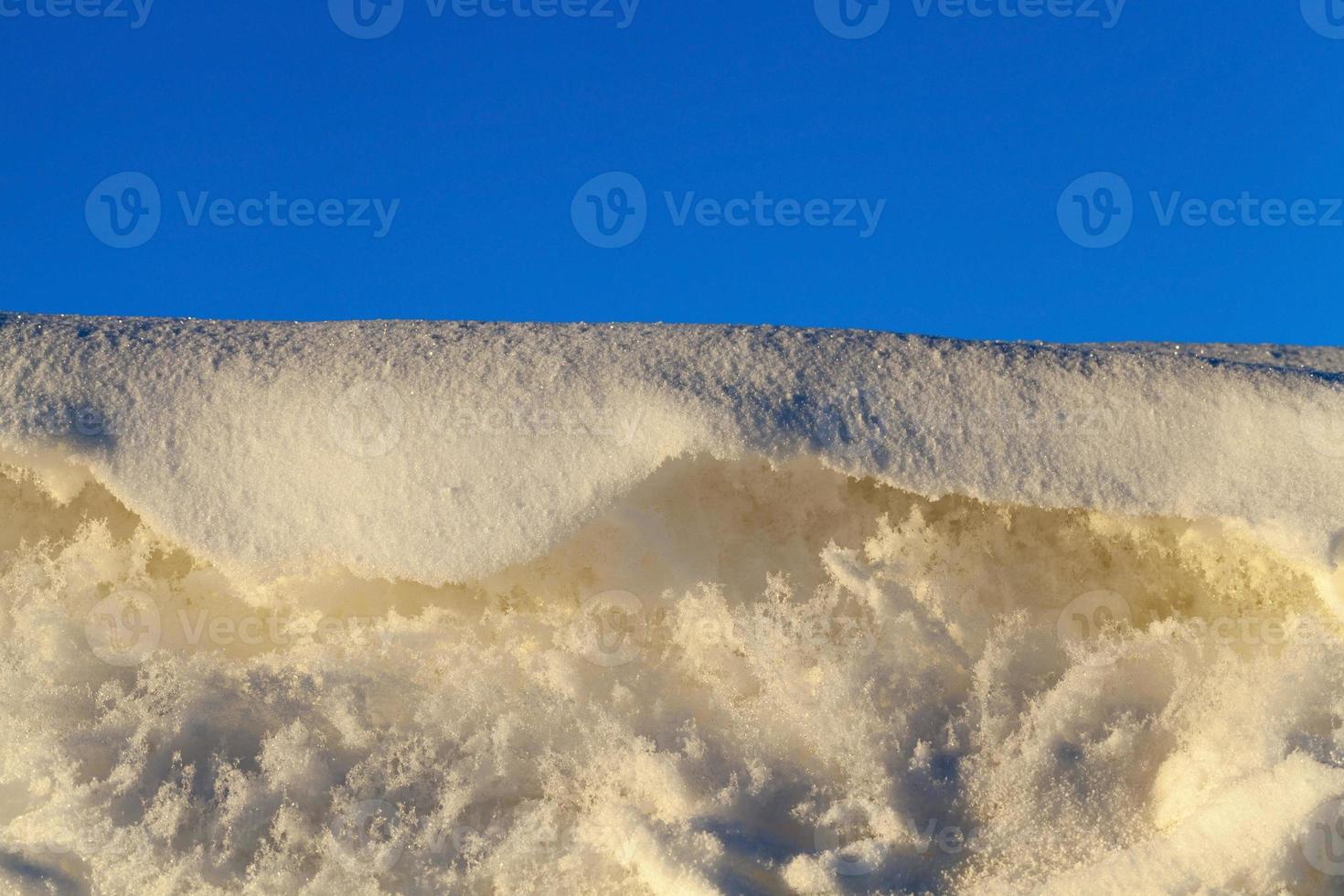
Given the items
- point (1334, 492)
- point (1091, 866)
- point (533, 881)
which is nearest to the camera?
point (1091, 866)

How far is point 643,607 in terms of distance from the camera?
2.68 metres

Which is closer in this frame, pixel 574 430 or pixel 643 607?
pixel 574 430

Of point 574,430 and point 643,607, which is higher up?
point 574,430

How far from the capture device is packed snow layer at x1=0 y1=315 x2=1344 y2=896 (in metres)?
2.36

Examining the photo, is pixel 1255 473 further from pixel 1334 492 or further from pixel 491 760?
pixel 491 760

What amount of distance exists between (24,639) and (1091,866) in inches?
94.1

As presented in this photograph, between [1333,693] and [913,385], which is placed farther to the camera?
[913,385]

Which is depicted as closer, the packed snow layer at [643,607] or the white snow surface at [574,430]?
the packed snow layer at [643,607]

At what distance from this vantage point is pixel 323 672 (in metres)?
2.59

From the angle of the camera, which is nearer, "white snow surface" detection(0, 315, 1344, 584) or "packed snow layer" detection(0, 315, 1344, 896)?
"packed snow layer" detection(0, 315, 1344, 896)

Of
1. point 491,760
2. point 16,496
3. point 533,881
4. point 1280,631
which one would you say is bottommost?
point 533,881

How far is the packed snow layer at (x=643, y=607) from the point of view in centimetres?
236

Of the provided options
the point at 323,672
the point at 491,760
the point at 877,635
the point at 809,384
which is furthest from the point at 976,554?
the point at 323,672

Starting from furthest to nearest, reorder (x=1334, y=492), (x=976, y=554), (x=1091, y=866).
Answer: (x=976, y=554) < (x=1334, y=492) < (x=1091, y=866)
